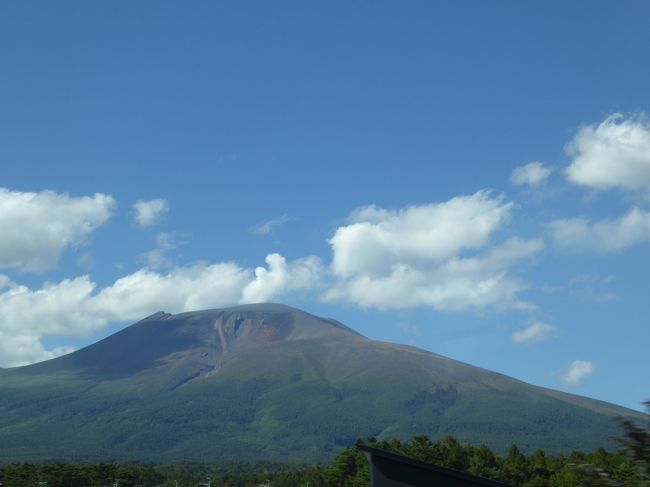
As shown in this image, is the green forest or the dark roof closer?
the green forest

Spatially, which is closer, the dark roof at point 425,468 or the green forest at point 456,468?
the green forest at point 456,468

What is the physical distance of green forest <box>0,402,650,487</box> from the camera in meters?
8.70

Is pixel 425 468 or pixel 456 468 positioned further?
pixel 456 468

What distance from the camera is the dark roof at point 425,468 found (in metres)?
17.3

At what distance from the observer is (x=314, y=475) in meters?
95.0

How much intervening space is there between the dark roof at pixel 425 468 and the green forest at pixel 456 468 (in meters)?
1.65

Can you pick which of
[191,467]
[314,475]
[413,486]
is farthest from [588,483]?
[191,467]

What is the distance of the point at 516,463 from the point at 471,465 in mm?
5227

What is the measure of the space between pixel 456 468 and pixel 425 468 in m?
55.5

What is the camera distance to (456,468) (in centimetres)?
7069

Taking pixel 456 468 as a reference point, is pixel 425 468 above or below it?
below

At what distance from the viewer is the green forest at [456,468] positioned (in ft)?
28.5

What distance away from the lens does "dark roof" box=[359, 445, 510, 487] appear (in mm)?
17266

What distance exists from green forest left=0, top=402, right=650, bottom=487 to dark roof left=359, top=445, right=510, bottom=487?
64.8 inches
